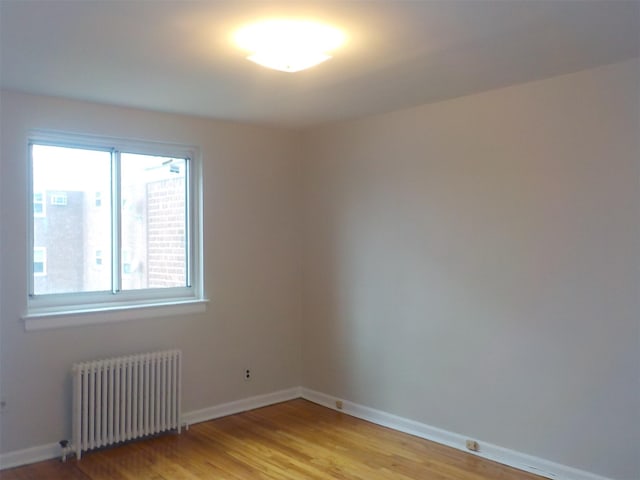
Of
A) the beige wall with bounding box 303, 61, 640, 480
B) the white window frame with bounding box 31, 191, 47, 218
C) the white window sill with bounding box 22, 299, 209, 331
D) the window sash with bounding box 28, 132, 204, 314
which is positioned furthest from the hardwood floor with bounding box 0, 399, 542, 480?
the white window frame with bounding box 31, 191, 47, 218

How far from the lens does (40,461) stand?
11.8 feet

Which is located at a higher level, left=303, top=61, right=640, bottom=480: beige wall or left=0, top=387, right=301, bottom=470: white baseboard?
left=303, top=61, right=640, bottom=480: beige wall

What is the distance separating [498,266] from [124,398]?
9.04ft

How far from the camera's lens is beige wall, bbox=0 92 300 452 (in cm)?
354

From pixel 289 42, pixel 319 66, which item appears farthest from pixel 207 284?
pixel 289 42

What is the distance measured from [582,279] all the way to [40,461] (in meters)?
3.63

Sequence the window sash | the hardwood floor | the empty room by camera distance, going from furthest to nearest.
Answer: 1. the window sash
2. the hardwood floor
3. the empty room

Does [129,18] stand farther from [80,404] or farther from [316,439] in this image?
[316,439]

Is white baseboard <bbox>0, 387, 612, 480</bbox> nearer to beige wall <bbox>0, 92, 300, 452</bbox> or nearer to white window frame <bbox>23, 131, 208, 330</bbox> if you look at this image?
beige wall <bbox>0, 92, 300, 452</bbox>

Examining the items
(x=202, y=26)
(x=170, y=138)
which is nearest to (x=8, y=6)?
(x=202, y=26)

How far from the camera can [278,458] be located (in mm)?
3688

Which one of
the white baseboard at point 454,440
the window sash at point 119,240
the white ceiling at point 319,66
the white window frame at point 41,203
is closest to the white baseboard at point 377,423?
the white baseboard at point 454,440

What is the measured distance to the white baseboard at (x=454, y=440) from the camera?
330 cm

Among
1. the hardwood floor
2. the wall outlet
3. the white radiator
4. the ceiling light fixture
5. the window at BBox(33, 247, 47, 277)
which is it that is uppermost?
the ceiling light fixture
